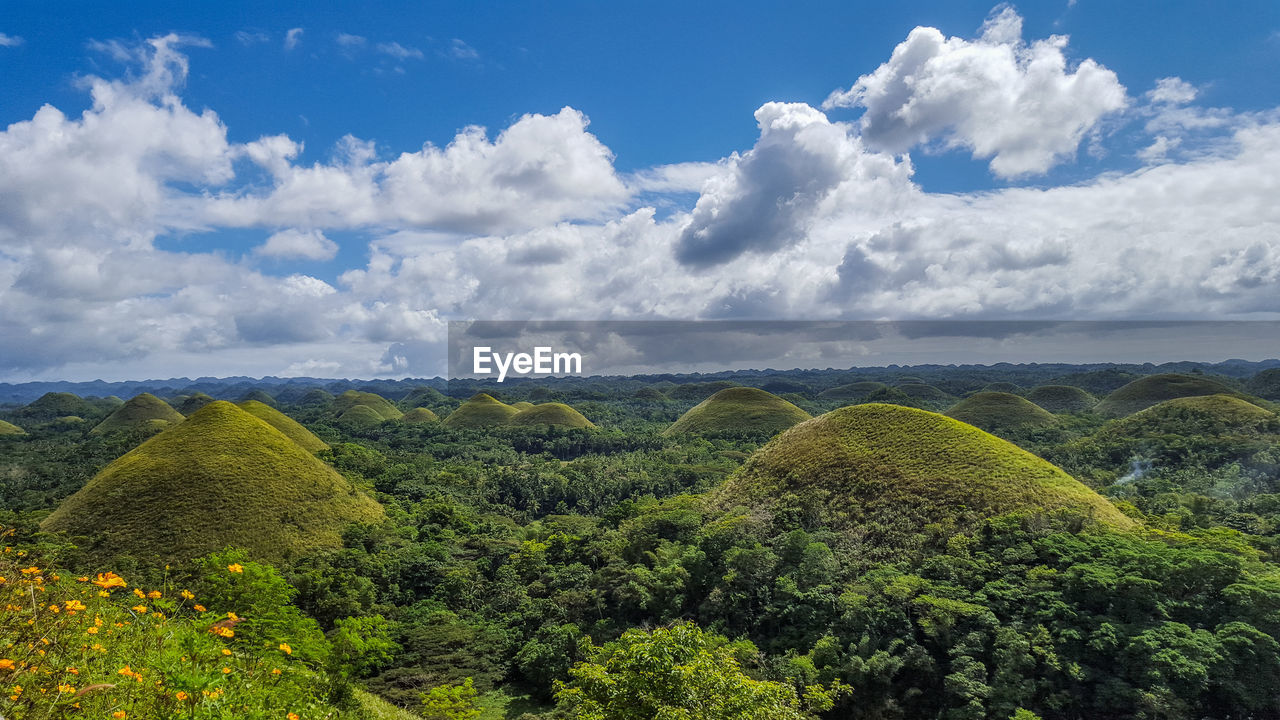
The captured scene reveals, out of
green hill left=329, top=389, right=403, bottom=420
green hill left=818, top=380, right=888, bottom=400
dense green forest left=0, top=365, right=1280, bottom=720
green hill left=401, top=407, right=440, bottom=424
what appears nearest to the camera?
dense green forest left=0, top=365, right=1280, bottom=720

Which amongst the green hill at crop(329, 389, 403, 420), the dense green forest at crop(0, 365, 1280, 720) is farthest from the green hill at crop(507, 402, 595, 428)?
the dense green forest at crop(0, 365, 1280, 720)

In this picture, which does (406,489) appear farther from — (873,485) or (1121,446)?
(1121,446)

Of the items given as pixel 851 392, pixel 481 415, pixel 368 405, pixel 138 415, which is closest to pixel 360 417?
pixel 368 405

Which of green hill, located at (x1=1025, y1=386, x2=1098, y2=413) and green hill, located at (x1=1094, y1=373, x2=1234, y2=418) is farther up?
green hill, located at (x1=1094, y1=373, x2=1234, y2=418)

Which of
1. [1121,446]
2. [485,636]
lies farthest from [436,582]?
[1121,446]

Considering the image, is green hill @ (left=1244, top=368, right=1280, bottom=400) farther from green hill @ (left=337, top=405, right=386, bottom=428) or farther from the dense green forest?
green hill @ (left=337, top=405, right=386, bottom=428)

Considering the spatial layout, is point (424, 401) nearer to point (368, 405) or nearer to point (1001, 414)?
point (368, 405)
